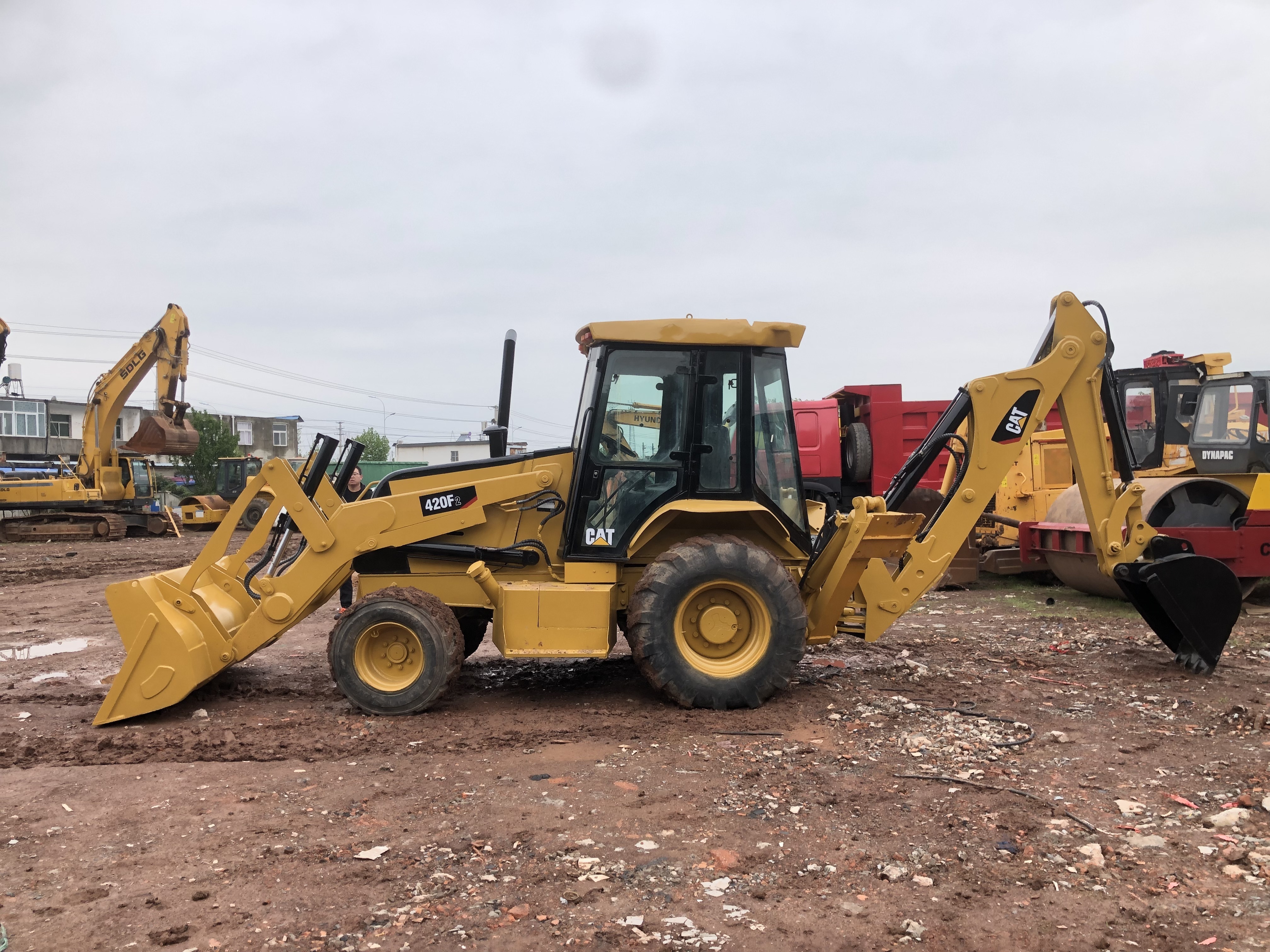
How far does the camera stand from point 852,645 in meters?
8.63

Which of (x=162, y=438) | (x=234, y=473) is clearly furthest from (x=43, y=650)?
(x=234, y=473)

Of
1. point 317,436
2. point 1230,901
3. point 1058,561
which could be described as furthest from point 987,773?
point 1058,561

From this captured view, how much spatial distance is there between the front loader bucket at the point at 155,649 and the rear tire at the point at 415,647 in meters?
0.84

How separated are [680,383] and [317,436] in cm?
255

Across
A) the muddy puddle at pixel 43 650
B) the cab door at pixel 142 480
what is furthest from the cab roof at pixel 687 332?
the cab door at pixel 142 480

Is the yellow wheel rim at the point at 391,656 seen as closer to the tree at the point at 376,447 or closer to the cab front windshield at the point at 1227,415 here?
the cab front windshield at the point at 1227,415

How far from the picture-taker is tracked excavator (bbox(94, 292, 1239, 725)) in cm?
616

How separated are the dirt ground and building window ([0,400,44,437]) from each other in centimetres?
4779

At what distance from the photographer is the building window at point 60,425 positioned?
50.4 m

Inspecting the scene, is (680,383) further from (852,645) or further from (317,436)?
(852,645)

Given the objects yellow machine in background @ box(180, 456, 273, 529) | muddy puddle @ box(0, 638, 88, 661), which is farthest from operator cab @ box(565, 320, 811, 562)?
yellow machine in background @ box(180, 456, 273, 529)

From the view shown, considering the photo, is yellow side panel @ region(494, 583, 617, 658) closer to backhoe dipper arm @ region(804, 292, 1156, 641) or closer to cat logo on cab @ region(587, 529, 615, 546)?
cat logo on cab @ region(587, 529, 615, 546)

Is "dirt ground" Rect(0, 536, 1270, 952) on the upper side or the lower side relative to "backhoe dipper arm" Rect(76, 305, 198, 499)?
lower

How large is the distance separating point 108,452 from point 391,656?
2114 cm
